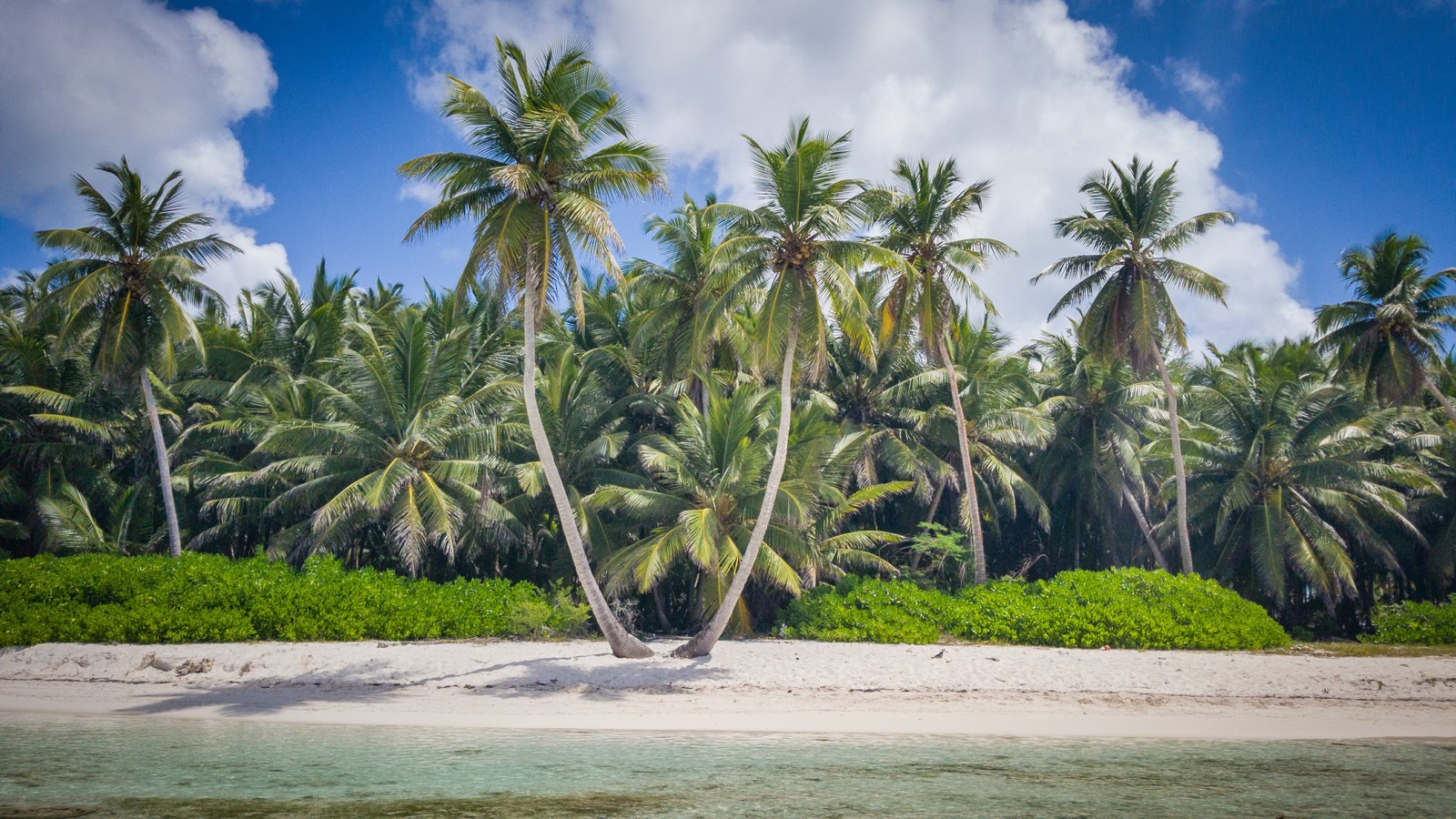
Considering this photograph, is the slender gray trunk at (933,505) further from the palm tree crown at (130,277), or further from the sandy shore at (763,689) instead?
the palm tree crown at (130,277)

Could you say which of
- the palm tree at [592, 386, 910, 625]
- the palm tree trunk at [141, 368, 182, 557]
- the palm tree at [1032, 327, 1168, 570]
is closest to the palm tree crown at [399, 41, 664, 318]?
the palm tree at [592, 386, 910, 625]

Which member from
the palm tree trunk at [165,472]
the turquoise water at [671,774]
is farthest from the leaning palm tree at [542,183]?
the palm tree trunk at [165,472]

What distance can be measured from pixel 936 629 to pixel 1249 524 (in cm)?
1099

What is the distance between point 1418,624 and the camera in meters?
18.9

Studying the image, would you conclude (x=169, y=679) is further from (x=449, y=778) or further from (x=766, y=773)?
(x=766, y=773)

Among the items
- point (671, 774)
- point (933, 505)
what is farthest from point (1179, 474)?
point (671, 774)

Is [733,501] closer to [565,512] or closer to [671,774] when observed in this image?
[565,512]

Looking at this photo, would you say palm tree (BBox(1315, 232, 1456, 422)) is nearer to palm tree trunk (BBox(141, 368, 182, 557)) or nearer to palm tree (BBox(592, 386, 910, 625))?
palm tree (BBox(592, 386, 910, 625))

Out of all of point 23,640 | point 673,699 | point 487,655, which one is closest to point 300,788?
point 673,699

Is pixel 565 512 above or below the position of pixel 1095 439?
below

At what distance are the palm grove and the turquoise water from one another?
4822 millimetres

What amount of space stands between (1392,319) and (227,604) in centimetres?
2715

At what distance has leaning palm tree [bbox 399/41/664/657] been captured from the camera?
13.5 meters

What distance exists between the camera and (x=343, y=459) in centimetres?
1836
